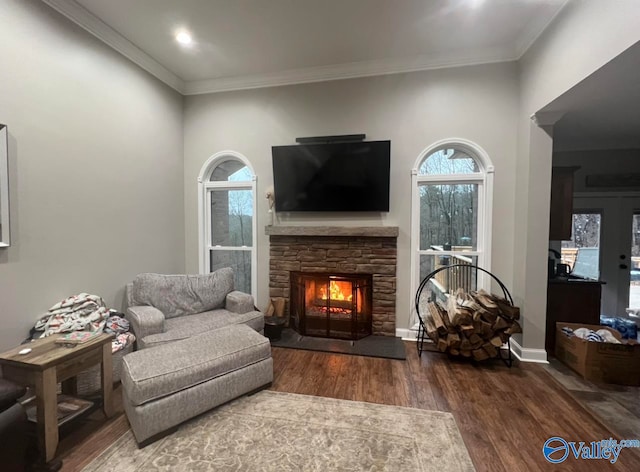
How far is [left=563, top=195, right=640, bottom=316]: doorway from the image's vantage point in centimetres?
421

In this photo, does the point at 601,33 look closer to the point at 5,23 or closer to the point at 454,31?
the point at 454,31

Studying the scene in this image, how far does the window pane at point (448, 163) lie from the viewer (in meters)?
3.38

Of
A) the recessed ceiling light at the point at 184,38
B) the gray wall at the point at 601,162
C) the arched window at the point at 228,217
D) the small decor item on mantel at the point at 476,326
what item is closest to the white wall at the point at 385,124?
the arched window at the point at 228,217

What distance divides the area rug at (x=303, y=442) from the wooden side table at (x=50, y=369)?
0.30m

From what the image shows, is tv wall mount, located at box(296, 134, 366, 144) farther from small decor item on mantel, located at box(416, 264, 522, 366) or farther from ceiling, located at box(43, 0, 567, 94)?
small decor item on mantel, located at box(416, 264, 522, 366)

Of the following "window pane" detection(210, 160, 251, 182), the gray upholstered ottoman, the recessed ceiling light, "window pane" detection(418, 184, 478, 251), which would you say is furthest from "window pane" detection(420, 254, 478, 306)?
the recessed ceiling light

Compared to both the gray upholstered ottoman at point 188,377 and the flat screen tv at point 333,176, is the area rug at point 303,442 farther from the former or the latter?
the flat screen tv at point 333,176

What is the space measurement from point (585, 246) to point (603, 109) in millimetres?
2613

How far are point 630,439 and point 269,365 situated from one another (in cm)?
257

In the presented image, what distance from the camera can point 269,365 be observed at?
7.85 feet

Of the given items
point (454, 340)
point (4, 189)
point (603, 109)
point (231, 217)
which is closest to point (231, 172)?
point (231, 217)

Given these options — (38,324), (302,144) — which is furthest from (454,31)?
(38,324)

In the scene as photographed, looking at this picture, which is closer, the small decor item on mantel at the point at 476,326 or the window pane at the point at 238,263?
the small decor item on mantel at the point at 476,326

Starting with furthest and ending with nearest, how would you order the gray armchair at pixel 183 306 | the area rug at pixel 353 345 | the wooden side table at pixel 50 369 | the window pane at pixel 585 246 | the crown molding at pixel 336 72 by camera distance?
the window pane at pixel 585 246 < the crown molding at pixel 336 72 < the area rug at pixel 353 345 < the gray armchair at pixel 183 306 < the wooden side table at pixel 50 369
